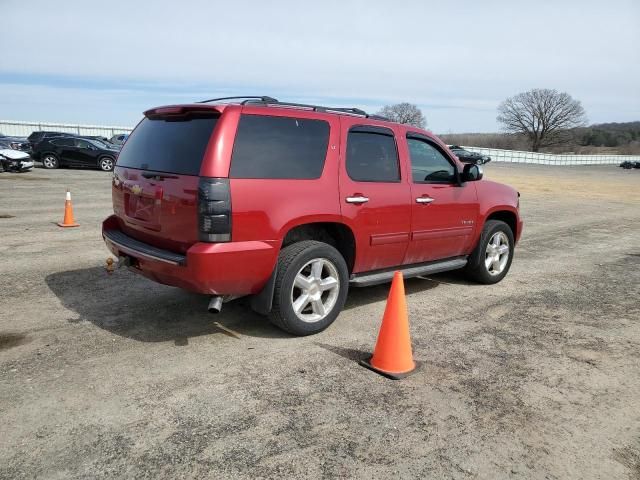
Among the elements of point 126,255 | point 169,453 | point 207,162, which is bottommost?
point 169,453

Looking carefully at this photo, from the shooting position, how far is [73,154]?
23.5m

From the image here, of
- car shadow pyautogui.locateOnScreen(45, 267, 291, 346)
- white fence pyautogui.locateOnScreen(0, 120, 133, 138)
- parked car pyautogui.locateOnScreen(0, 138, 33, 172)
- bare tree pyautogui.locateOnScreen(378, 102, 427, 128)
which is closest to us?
car shadow pyautogui.locateOnScreen(45, 267, 291, 346)

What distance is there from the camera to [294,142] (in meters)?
4.23

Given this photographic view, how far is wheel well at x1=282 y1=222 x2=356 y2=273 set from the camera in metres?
4.50

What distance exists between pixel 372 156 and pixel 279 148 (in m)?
1.10

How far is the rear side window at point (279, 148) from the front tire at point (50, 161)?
22.8 meters

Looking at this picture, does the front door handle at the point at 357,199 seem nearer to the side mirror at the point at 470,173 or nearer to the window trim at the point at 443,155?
the window trim at the point at 443,155

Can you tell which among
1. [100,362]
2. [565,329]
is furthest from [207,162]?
[565,329]

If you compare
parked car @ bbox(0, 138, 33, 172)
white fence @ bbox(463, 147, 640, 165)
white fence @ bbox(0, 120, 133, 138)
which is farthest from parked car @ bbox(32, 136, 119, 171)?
white fence @ bbox(463, 147, 640, 165)

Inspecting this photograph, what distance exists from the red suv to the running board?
0.02m

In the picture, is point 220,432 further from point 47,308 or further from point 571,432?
point 47,308

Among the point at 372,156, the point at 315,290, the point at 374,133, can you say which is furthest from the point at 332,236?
the point at 374,133

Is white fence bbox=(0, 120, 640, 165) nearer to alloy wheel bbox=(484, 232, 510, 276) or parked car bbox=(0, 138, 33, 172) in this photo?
parked car bbox=(0, 138, 33, 172)

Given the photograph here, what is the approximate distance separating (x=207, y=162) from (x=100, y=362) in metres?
1.68
